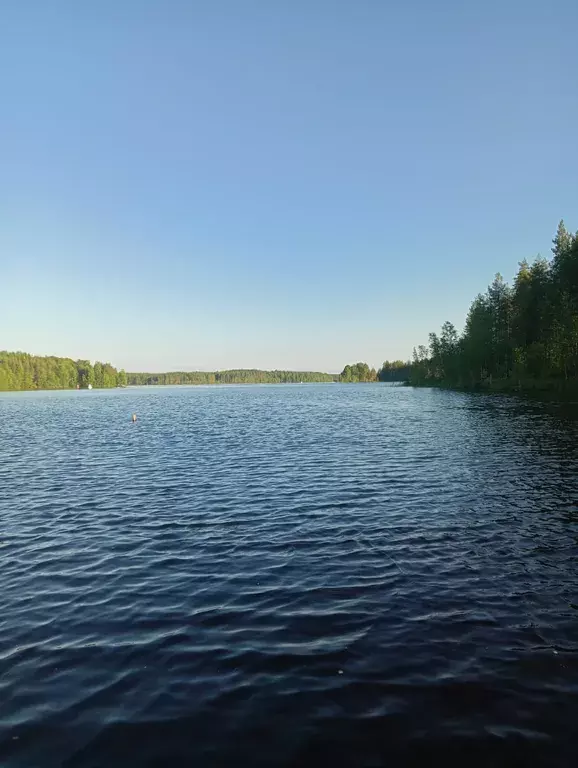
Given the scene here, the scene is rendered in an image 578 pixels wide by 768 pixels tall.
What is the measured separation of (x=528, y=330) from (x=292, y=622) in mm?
109573

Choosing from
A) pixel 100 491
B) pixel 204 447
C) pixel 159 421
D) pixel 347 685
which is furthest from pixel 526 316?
Result: pixel 347 685

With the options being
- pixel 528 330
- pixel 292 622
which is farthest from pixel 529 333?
pixel 292 622

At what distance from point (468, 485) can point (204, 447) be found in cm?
2391

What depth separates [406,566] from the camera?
14.2 m

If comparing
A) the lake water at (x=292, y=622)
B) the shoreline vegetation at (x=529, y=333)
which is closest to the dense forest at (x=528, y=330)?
the shoreline vegetation at (x=529, y=333)

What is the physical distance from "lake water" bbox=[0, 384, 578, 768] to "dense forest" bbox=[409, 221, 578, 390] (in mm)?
70069

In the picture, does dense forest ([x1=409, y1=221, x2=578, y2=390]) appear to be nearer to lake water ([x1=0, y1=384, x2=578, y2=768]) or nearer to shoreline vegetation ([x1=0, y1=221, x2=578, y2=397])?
shoreline vegetation ([x1=0, y1=221, x2=578, y2=397])

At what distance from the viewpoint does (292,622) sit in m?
11.1

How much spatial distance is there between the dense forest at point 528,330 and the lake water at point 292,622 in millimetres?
70069

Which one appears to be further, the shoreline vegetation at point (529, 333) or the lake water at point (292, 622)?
the shoreline vegetation at point (529, 333)

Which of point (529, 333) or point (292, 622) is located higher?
point (529, 333)

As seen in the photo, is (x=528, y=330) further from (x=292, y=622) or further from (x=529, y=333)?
(x=292, y=622)

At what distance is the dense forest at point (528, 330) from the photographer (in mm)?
83625

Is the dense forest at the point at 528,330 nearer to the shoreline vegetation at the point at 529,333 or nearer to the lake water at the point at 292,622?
the shoreline vegetation at the point at 529,333
